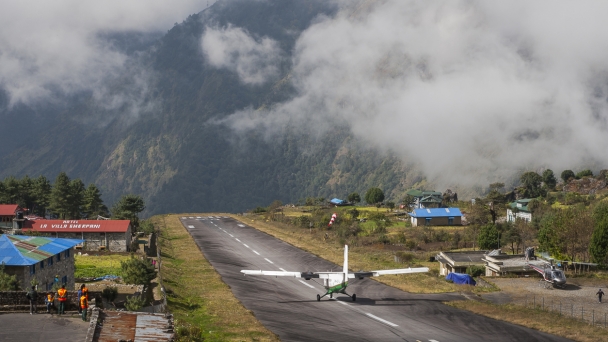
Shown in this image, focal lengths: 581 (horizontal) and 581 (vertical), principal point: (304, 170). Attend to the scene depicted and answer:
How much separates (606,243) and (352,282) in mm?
33933

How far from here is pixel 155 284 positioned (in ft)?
200

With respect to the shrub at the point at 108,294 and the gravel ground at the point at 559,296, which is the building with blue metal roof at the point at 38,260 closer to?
the shrub at the point at 108,294

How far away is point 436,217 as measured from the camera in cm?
13888

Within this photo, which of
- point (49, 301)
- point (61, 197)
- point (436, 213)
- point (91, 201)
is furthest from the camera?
point (436, 213)

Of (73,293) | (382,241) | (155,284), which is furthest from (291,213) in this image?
(73,293)

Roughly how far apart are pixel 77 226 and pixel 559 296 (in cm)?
6748

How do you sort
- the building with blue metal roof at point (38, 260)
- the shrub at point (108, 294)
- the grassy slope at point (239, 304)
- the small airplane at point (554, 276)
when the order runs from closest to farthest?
the shrub at point (108, 294) < the grassy slope at point (239, 304) < the building with blue metal roof at point (38, 260) < the small airplane at point (554, 276)

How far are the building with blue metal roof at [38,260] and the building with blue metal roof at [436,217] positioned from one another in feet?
308

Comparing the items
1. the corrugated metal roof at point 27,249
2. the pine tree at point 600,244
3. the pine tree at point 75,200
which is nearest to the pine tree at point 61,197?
the pine tree at point 75,200

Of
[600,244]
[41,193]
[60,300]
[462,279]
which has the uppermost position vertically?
[41,193]

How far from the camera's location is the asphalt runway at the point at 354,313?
4141 centimetres

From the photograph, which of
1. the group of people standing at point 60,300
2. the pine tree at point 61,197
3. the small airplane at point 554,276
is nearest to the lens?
the group of people standing at point 60,300

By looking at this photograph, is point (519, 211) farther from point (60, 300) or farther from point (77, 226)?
point (60, 300)

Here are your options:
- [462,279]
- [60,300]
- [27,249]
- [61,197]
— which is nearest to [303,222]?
[61,197]
